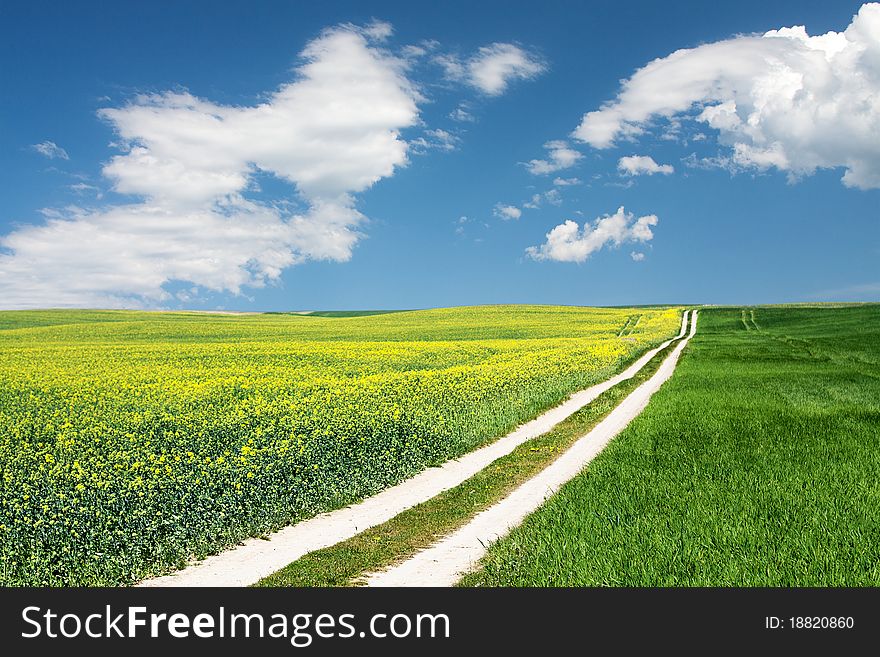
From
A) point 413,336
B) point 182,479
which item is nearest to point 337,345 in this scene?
point 413,336

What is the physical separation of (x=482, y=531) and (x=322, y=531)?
2.75 m

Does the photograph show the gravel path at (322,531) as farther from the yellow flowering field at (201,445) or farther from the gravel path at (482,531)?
the gravel path at (482,531)

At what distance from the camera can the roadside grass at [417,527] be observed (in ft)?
30.4

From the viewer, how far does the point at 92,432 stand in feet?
50.7

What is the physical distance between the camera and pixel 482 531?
11.0 meters

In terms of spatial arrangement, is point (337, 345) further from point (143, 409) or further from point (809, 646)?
point (809, 646)

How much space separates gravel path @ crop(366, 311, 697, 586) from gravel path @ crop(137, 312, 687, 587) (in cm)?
157

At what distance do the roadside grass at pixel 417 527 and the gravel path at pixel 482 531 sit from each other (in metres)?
0.23

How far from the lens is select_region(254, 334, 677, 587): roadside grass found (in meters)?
9.27

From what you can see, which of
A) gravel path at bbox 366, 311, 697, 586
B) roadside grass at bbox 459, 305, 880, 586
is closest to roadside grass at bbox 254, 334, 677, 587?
gravel path at bbox 366, 311, 697, 586

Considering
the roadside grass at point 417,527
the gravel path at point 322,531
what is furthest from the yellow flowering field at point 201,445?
the roadside grass at point 417,527

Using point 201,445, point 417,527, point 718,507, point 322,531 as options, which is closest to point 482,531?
point 417,527

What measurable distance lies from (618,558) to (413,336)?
64.4 metres

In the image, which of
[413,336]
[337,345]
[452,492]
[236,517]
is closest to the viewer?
[236,517]
